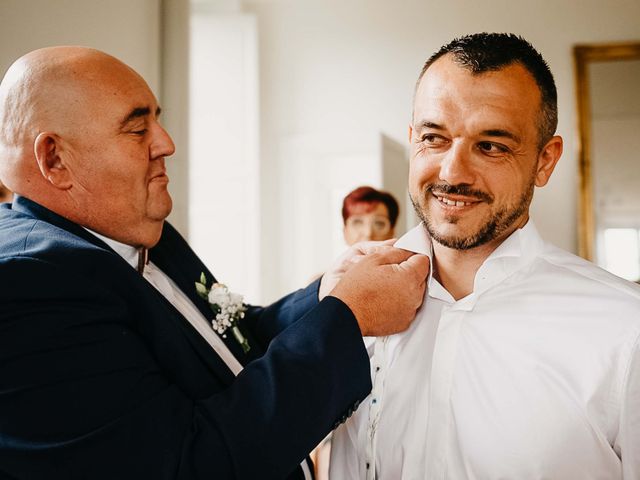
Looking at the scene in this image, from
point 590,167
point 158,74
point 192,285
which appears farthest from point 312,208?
point 192,285

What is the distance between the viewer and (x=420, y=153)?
1.41m

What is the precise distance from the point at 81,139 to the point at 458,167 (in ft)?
2.60

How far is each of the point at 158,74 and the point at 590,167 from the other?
273cm

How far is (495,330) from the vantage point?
130cm

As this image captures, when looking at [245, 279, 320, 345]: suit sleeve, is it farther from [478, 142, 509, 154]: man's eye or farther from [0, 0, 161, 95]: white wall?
[0, 0, 161, 95]: white wall

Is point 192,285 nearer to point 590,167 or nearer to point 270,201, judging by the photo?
point 270,201

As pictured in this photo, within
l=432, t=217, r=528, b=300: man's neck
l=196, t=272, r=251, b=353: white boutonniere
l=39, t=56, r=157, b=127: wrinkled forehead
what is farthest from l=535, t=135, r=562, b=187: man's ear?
l=39, t=56, r=157, b=127: wrinkled forehead

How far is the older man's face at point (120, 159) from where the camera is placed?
1.32 metres

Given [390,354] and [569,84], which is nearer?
[390,354]

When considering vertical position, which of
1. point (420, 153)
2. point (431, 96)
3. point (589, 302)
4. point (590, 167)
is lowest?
point (589, 302)

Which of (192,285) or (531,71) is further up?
(531,71)

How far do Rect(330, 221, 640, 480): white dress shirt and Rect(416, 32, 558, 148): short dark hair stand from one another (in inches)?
10.9

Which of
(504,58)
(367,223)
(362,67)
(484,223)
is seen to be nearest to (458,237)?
(484,223)

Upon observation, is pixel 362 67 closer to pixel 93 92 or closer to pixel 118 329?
pixel 93 92
